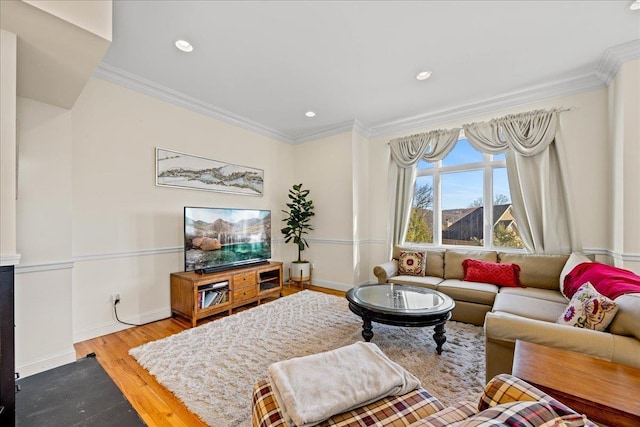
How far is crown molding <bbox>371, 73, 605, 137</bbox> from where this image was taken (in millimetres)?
2979

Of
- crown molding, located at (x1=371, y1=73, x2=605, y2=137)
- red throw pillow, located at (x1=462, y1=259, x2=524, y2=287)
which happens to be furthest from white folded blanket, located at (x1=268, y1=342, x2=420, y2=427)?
crown molding, located at (x1=371, y1=73, x2=605, y2=137)

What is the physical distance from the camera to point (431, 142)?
3982 millimetres

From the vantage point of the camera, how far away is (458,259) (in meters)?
3.47

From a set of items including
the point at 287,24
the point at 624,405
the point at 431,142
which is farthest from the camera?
the point at 431,142

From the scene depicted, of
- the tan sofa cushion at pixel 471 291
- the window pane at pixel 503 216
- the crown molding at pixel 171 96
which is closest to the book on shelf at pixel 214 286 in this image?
the crown molding at pixel 171 96

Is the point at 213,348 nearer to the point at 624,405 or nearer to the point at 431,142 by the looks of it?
the point at 624,405

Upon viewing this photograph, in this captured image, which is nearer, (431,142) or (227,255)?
(227,255)

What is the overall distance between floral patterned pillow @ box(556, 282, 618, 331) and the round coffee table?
781 mm

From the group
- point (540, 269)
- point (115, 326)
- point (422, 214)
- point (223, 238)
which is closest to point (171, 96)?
point (223, 238)

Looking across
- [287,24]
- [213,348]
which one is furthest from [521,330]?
[287,24]

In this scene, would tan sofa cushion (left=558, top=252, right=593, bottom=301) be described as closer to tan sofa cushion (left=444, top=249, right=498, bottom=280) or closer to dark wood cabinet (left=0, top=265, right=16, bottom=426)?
tan sofa cushion (left=444, top=249, right=498, bottom=280)

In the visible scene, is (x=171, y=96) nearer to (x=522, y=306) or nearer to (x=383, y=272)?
(x=383, y=272)

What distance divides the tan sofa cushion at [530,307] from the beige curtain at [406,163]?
187 centimetres

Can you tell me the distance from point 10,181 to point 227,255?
2.18 m
